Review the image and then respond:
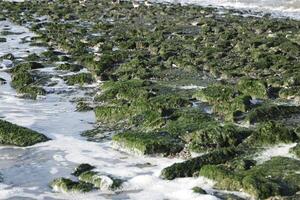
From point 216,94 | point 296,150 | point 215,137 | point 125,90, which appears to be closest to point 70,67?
point 125,90

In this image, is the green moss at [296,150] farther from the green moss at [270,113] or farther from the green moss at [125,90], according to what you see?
the green moss at [125,90]

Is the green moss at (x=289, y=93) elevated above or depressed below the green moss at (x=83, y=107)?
above

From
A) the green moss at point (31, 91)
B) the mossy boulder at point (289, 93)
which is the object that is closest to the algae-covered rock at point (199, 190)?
the mossy boulder at point (289, 93)

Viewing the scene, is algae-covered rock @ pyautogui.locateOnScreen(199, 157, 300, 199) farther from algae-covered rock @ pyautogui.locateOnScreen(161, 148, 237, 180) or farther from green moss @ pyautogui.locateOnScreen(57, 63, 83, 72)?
green moss @ pyautogui.locateOnScreen(57, 63, 83, 72)

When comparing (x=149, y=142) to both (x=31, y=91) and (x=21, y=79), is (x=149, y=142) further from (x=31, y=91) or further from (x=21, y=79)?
(x=21, y=79)

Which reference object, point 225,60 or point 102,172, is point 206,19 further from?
point 102,172

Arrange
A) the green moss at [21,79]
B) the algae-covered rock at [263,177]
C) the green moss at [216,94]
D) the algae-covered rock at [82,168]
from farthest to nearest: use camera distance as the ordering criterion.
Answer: the green moss at [21,79], the green moss at [216,94], the algae-covered rock at [82,168], the algae-covered rock at [263,177]
